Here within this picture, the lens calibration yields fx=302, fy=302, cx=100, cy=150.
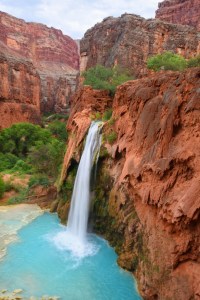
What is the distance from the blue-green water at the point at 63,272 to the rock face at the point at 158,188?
62cm

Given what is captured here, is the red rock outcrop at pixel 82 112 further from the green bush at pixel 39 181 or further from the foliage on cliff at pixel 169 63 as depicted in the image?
the green bush at pixel 39 181

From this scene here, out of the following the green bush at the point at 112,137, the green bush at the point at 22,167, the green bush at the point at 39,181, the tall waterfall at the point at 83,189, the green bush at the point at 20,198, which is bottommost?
the green bush at the point at 20,198

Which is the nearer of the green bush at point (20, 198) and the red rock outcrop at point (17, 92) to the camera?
the green bush at point (20, 198)

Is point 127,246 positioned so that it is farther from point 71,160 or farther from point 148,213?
point 71,160

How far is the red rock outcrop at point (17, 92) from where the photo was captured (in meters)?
42.4

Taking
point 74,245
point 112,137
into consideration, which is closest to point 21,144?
point 112,137

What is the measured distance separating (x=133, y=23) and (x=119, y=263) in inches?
1245

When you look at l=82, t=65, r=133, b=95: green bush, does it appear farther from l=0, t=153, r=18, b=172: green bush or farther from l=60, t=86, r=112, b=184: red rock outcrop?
l=0, t=153, r=18, b=172: green bush

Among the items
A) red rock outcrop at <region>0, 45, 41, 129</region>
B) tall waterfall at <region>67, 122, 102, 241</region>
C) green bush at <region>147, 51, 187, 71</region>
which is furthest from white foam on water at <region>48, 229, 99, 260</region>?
red rock outcrop at <region>0, 45, 41, 129</region>

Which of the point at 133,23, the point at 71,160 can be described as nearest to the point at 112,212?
the point at 71,160

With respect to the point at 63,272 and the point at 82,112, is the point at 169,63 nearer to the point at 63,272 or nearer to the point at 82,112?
the point at 82,112

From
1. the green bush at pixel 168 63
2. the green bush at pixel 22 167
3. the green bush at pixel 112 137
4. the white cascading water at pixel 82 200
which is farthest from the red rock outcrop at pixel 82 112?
the green bush at pixel 22 167

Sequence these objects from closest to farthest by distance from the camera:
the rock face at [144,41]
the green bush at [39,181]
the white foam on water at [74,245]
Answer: the white foam on water at [74,245] < the green bush at [39,181] < the rock face at [144,41]

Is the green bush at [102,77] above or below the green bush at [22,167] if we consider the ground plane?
above
